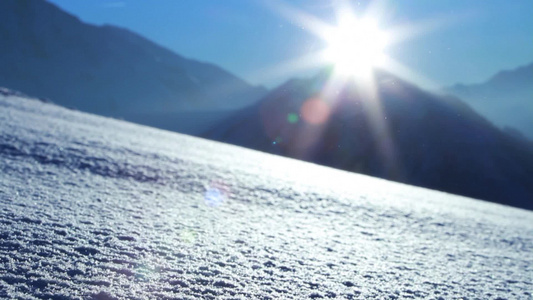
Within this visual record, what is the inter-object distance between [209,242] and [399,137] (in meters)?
30.0

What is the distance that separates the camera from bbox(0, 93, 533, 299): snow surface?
2.85m

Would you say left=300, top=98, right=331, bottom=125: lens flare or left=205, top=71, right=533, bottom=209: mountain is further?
left=300, top=98, right=331, bottom=125: lens flare

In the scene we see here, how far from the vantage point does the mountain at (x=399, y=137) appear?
26766mm

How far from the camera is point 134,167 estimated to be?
794 cm

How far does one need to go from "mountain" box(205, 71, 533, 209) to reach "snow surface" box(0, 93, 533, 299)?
11.0 meters

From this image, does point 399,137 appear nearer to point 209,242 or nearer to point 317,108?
point 209,242

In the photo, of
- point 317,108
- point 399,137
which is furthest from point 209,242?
point 317,108

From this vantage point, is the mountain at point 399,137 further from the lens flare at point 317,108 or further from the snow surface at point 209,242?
the snow surface at point 209,242

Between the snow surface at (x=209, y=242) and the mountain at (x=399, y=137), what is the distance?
11.0 metres

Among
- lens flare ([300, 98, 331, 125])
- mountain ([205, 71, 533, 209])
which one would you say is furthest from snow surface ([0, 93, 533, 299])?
lens flare ([300, 98, 331, 125])

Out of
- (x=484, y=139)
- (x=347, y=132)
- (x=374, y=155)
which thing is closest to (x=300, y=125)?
(x=347, y=132)

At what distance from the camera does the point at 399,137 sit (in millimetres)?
32094

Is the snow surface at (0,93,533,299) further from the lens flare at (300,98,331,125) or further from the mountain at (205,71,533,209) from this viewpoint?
the lens flare at (300,98,331,125)

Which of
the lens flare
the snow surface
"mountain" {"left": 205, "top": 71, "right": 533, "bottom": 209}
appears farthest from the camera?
the lens flare
